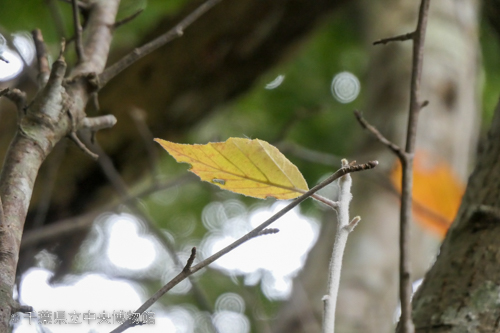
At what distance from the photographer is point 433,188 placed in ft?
4.87

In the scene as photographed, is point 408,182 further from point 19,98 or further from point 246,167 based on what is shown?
point 19,98

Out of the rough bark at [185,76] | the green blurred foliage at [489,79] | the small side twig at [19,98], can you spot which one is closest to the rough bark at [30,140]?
the small side twig at [19,98]

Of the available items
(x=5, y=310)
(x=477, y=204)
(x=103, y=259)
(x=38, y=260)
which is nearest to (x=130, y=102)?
(x=38, y=260)

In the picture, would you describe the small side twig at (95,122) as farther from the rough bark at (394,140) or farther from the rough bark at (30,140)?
the rough bark at (394,140)

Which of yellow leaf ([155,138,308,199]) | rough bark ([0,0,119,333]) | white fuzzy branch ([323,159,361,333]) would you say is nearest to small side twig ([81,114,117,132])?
rough bark ([0,0,119,333])

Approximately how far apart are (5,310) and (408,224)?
36 centimetres

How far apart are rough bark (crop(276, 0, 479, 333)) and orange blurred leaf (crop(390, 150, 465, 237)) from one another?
0.04 m

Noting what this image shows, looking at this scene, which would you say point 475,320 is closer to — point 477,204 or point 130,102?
point 477,204

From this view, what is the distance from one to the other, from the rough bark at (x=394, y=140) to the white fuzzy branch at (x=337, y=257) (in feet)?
3.06

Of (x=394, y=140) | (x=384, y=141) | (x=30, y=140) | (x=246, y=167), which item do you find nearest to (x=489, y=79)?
(x=394, y=140)

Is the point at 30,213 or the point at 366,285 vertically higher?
the point at 30,213

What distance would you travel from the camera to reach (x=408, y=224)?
1.63 feet

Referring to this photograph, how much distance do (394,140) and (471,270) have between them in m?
1.03

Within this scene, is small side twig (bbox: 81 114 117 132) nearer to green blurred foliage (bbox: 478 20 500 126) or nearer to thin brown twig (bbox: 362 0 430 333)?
thin brown twig (bbox: 362 0 430 333)
